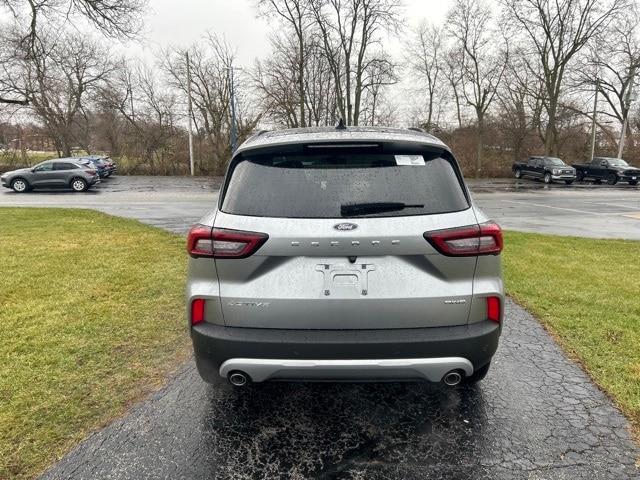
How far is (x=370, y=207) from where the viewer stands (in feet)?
7.37

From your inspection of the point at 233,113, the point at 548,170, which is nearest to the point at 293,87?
the point at 233,113

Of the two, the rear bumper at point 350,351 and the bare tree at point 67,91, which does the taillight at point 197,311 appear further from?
the bare tree at point 67,91

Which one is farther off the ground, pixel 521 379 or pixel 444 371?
pixel 444 371

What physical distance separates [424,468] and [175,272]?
4628 mm

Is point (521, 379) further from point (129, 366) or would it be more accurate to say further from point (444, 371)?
point (129, 366)

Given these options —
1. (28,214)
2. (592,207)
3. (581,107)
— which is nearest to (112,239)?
(28,214)

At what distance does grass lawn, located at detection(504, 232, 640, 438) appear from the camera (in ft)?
10.7

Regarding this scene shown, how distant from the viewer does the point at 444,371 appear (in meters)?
2.22

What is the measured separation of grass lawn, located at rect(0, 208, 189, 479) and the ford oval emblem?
191cm

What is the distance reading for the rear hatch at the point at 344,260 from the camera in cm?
216

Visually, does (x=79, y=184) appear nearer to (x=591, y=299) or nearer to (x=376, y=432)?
(x=591, y=299)

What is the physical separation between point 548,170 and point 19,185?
30564 millimetres

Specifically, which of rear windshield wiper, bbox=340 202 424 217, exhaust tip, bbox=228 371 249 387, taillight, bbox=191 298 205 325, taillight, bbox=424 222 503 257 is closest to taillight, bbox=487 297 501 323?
taillight, bbox=424 222 503 257

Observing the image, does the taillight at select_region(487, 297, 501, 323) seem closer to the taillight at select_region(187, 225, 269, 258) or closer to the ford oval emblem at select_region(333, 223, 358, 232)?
the ford oval emblem at select_region(333, 223, 358, 232)
